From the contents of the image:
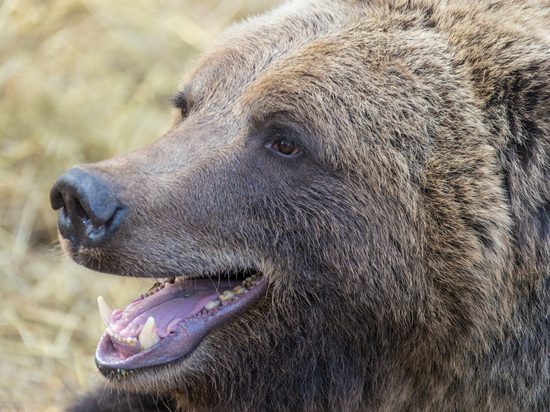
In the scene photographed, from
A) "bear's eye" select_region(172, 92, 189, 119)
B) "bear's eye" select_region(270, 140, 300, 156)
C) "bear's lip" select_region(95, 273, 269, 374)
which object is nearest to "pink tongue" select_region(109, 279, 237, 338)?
"bear's lip" select_region(95, 273, 269, 374)

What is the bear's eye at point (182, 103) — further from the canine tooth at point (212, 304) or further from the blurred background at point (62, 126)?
the blurred background at point (62, 126)

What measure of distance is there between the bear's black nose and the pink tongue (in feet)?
1.58

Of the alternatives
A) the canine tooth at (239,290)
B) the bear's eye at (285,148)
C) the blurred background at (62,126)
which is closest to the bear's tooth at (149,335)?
the canine tooth at (239,290)

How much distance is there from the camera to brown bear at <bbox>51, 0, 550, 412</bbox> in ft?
10.7

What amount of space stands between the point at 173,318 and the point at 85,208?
735mm

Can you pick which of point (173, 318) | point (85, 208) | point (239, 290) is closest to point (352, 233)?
point (239, 290)

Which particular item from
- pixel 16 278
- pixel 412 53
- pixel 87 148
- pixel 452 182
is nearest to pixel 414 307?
pixel 452 182

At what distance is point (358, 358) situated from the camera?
3436 mm

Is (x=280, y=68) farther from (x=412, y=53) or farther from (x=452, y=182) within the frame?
(x=452, y=182)

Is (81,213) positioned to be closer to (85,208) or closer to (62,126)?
(85,208)

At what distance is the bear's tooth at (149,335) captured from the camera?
3170 millimetres

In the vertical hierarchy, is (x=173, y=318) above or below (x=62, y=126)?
below

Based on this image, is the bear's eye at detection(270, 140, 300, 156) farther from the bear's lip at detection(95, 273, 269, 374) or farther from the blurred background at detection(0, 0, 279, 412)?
the blurred background at detection(0, 0, 279, 412)

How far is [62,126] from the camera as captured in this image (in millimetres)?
7680
